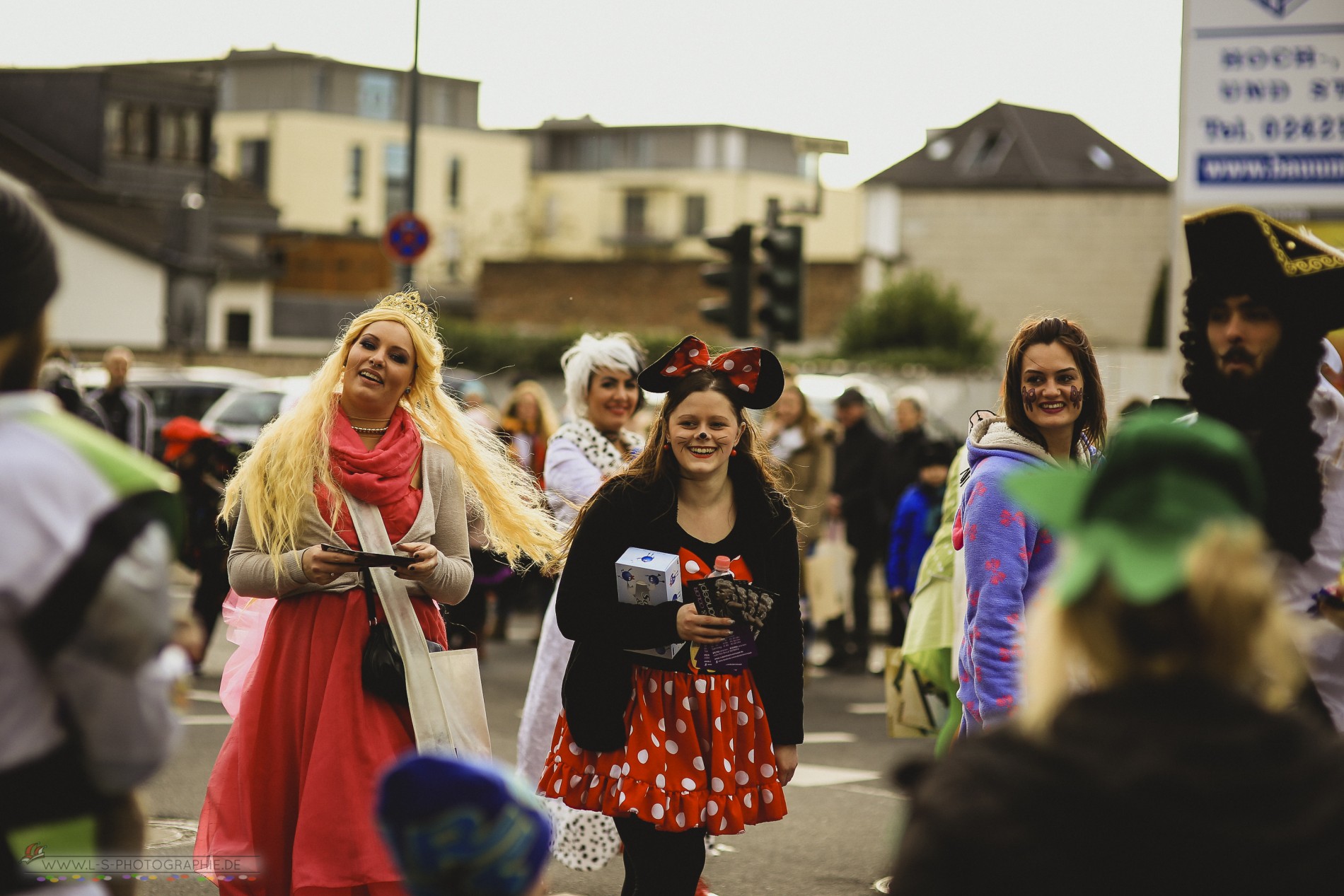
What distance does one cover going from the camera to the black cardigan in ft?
15.3

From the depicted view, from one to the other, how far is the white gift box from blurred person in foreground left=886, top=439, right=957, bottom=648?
622cm

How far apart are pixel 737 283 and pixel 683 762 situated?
421 inches

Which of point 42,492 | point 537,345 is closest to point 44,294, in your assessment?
point 42,492

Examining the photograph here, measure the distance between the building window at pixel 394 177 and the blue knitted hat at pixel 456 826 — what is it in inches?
3135

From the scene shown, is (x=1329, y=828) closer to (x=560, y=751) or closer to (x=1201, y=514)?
(x=1201, y=514)

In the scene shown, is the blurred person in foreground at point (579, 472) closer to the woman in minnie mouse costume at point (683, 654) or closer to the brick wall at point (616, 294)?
the woman in minnie mouse costume at point (683, 654)

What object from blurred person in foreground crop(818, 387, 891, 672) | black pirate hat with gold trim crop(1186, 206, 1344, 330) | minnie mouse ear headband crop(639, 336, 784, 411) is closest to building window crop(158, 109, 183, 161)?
blurred person in foreground crop(818, 387, 891, 672)

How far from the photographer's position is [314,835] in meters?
4.60

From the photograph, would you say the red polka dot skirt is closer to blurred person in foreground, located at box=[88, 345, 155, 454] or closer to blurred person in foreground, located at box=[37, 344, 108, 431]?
blurred person in foreground, located at box=[37, 344, 108, 431]

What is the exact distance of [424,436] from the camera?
5250 millimetres

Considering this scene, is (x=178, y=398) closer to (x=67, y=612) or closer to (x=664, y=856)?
(x=664, y=856)

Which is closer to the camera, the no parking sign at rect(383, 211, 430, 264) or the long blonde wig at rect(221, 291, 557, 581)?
the long blonde wig at rect(221, 291, 557, 581)

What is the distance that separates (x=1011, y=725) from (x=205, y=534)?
30.0 ft

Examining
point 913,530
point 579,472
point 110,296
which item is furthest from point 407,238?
point 110,296
